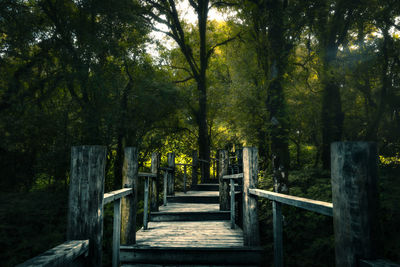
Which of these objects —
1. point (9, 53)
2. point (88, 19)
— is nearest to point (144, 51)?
point (88, 19)

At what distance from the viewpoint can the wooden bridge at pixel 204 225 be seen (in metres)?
1.48

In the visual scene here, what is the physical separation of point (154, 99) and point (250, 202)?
30.3ft

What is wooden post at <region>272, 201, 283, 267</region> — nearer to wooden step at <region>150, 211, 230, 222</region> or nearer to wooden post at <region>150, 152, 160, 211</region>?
wooden step at <region>150, 211, 230, 222</region>

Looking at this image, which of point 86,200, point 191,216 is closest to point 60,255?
point 86,200

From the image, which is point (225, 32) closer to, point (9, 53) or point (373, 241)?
point (9, 53)

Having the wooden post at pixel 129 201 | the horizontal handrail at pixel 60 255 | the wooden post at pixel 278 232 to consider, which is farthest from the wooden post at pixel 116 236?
the wooden post at pixel 278 232

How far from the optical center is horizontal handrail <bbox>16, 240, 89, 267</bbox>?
127 cm

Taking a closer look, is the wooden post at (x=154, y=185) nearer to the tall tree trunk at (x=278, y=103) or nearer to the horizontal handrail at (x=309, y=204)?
the tall tree trunk at (x=278, y=103)

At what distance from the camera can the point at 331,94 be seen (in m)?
11.2

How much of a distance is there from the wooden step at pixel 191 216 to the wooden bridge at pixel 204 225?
0.51 feet

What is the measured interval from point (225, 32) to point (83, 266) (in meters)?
18.6

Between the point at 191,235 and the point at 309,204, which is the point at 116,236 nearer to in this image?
the point at 191,235

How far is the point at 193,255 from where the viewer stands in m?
3.80

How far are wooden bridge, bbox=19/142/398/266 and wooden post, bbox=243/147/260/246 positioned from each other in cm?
1
